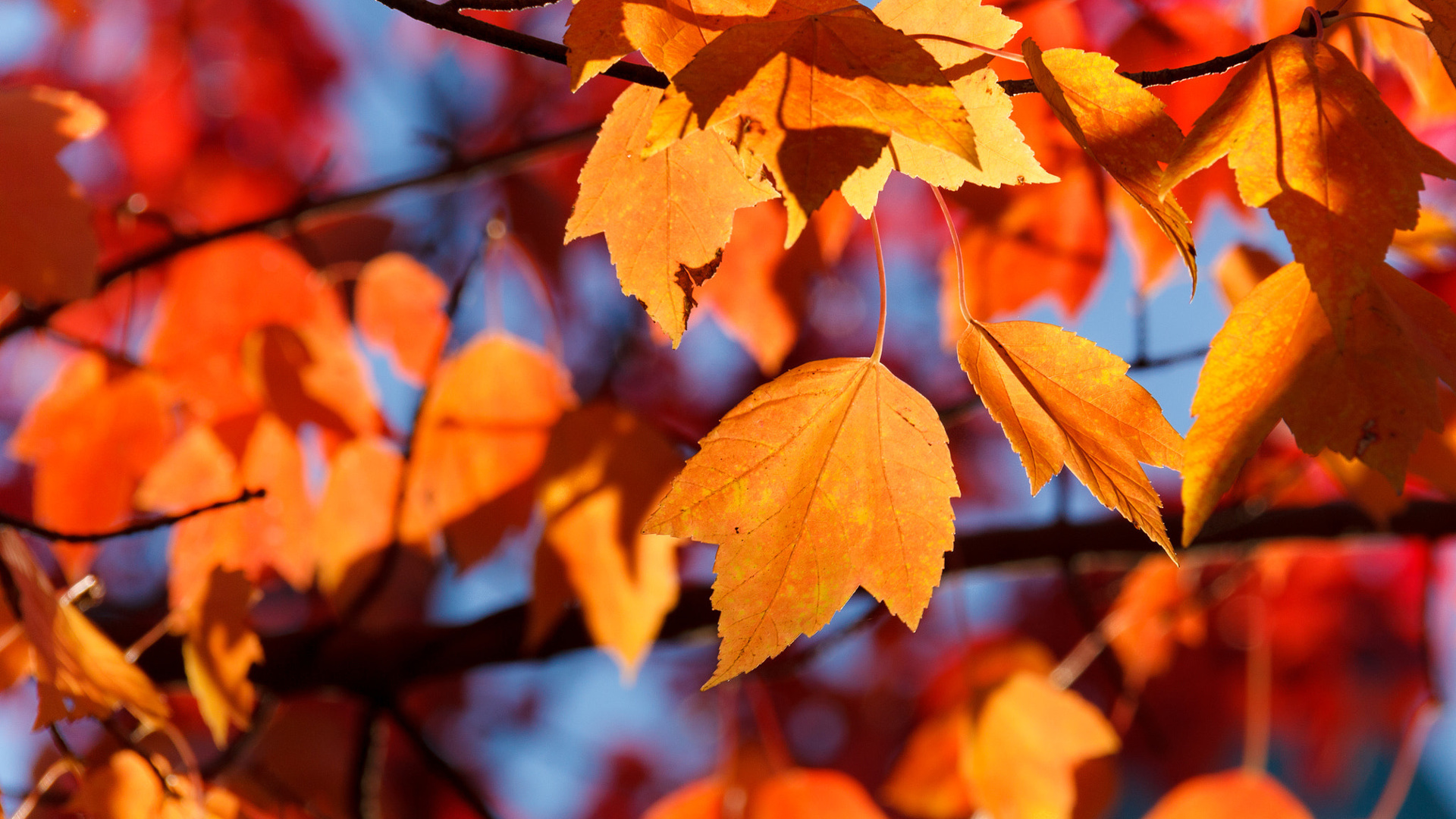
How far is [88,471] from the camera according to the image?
813 mm

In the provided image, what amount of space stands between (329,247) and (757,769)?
889 millimetres

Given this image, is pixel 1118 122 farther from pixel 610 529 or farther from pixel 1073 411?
pixel 610 529

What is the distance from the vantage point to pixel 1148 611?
1311 millimetres

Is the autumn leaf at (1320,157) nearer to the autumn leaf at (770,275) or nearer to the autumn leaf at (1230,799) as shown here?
the autumn leaf at (770,275)

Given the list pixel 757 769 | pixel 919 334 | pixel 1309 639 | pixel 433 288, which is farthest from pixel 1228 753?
pixel 433 288

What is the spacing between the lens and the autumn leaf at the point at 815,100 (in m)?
0.31

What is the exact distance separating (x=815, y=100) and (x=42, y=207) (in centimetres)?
55

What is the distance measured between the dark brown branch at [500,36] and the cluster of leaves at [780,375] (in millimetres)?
16

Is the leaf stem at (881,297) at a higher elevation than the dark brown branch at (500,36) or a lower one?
lower

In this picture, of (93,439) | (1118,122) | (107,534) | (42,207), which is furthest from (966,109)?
(93,439)

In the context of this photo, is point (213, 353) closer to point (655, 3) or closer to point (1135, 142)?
point (655, 3)

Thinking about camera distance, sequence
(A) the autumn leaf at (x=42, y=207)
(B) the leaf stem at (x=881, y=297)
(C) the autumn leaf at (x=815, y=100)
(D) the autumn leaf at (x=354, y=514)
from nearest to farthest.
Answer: (C) the autumn leaf at (x=815, y=100)
(B) the leaf stem at (x=881, y=297)
(A) the autumn leaf at (x=42, y=207)
(D) the autumn leaf at (x=354, y=514)

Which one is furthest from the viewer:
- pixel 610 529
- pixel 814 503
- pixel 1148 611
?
pixel 1148 611

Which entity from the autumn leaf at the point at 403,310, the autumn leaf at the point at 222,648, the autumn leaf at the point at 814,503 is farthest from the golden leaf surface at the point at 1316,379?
the autumn leaf at the point at 403,310
